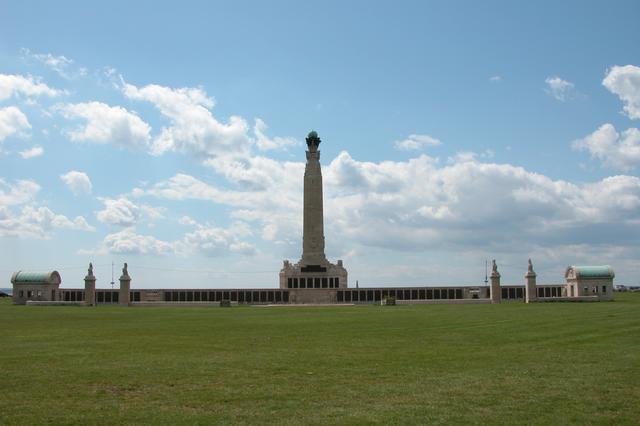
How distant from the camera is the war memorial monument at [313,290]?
313ft

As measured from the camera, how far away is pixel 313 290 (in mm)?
106625

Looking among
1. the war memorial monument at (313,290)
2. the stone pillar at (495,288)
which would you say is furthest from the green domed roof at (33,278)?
the stone pillar at (495,288)

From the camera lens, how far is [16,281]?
10194 centimetres

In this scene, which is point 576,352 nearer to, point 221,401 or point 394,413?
point 394,413

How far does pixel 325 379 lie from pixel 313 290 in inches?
3534

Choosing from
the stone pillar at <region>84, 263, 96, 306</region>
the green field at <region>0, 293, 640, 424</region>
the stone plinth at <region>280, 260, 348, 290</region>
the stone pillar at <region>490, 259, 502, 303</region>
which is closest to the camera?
the green field at <region>0, 293, 640, 424</region>

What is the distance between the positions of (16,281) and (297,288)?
147ft

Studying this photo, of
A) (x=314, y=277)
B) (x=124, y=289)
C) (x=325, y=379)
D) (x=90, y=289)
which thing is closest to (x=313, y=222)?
(x=314, y=277)

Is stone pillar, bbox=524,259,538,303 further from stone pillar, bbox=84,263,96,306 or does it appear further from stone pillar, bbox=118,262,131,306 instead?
stone pillar, bbox=84,263,96,306

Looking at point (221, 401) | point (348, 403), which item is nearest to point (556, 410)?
point (348, 403)

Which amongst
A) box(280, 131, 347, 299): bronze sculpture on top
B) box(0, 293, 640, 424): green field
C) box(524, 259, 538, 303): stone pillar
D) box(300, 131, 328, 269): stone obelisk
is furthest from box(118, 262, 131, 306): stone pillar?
box(0, 293, 640, 424): green field

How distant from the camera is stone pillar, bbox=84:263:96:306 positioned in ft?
317

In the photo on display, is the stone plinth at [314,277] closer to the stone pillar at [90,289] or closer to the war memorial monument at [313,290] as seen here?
the war memorial monument at [313,290]

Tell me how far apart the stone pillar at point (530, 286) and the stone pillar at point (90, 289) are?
63509 millimetres
